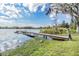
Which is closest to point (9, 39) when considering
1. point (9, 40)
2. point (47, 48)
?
point (9, 40)

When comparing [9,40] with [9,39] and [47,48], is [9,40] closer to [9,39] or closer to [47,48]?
[9,39]

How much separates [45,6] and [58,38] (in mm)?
305

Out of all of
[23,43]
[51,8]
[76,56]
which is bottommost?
[76,56]

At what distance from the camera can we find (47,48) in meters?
1.52

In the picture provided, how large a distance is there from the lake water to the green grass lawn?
0.04 m

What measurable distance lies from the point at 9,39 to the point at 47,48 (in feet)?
1.12

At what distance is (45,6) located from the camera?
1545 millimetres

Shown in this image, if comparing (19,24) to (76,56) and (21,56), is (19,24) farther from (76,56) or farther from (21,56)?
(76,56)

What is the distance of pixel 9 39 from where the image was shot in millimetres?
1529

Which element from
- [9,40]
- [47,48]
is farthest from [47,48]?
[9,40]

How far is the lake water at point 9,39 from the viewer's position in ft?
4.99

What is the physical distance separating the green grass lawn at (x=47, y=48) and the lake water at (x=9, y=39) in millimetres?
39

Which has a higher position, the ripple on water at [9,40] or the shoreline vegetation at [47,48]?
the ripple on water at [9,40]

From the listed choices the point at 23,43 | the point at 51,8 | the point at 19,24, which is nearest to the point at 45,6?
the point at 51,8
